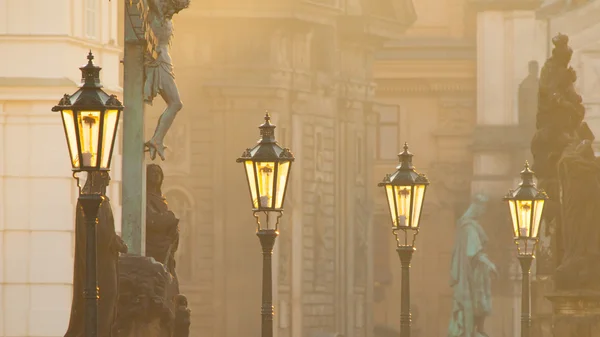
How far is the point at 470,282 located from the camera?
5294 cm

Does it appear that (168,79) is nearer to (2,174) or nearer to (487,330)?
(2,174)

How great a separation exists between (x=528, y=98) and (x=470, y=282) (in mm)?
12334

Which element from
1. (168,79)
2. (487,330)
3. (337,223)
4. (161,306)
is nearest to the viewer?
(161,306)

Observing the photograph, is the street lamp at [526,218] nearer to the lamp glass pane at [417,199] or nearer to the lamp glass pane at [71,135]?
the lamp glass pane at [417,199]

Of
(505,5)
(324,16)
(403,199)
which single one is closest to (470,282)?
(324,16)

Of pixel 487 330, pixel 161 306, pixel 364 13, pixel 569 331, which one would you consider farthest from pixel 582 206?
pixel 487 330

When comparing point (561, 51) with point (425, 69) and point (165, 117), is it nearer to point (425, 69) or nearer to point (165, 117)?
point (165, 117)

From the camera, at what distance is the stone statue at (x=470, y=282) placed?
51.6 m

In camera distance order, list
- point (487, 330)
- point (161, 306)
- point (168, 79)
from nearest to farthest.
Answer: point (161, 306), point (168, 79), point (487, 330)

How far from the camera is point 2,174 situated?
3778 centimetres

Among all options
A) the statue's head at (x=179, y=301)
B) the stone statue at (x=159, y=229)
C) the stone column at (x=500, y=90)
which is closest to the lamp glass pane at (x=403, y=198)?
the stone statue at (x=159, y=229)

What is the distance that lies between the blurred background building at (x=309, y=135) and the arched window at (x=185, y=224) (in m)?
0.04

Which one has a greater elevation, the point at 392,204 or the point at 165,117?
the point at 165,117

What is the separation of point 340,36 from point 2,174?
18.3 meters
